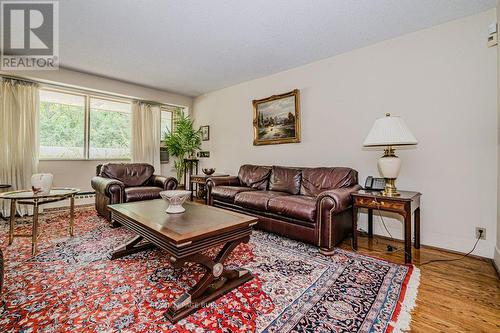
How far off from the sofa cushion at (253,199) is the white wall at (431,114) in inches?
45.2

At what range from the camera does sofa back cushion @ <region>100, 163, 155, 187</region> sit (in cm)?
376

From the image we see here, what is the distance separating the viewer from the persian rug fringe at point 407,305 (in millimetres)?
1296

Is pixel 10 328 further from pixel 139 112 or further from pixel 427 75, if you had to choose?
pixel 139 112

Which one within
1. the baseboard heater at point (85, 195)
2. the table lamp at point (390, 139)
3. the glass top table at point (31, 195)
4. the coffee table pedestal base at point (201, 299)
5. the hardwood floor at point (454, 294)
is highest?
the table lamp at point (390, 139)

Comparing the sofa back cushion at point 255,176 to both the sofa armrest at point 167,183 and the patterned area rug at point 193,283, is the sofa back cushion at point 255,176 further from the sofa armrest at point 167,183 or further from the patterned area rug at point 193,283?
the patterned area rug at point 193,283

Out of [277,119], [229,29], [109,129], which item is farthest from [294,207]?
[109,129]

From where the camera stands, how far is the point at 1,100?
353cm

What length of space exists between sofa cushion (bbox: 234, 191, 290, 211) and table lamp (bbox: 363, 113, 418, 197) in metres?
1.24

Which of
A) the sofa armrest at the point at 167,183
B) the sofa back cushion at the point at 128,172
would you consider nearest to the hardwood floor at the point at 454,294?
the sofa armrest at the point at 167,183

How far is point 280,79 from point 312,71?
0.62m

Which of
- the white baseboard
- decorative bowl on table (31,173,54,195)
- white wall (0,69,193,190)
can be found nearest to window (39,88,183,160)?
white wall (0,69,193,190)

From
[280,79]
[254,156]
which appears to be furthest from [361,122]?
[254,156]

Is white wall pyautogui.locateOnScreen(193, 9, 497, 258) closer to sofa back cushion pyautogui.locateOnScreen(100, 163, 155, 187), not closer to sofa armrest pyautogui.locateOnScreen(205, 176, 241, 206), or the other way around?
sofa armrest pyautogui.locateOnScreen(205, 176, 241, 206)

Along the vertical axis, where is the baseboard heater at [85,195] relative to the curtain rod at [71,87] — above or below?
below
